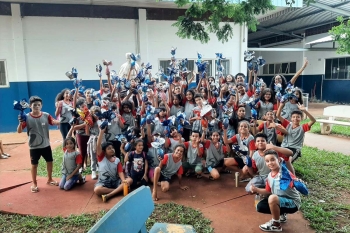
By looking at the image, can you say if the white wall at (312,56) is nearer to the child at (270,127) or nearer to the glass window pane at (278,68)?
the glass window pane at (278,68)

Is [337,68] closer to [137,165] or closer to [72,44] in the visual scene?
[72,44]

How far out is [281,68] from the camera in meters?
16.2

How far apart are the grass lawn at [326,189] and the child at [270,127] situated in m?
0.74

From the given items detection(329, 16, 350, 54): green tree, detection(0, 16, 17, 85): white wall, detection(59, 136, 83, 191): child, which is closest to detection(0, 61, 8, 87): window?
Result: detection(0, 16, 17, 85): white wall

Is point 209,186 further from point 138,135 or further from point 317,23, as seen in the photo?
point 317,23

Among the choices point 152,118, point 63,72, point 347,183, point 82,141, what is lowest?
point 347,183

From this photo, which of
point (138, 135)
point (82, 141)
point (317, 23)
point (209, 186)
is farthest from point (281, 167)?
point (317, 23)

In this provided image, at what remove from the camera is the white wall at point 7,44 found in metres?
7.83

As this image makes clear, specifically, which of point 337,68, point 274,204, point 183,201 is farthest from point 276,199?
point 337,68

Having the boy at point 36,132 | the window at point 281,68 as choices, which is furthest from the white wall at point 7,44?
the window at point 281,68

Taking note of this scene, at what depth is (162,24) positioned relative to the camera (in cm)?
885

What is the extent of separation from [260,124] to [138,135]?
1803 millimetres

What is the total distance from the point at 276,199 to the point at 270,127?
1598 millimetres

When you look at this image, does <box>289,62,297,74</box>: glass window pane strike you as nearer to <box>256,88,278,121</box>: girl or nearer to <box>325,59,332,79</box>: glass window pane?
<box>325,59,332,79</box>: glass window pane
